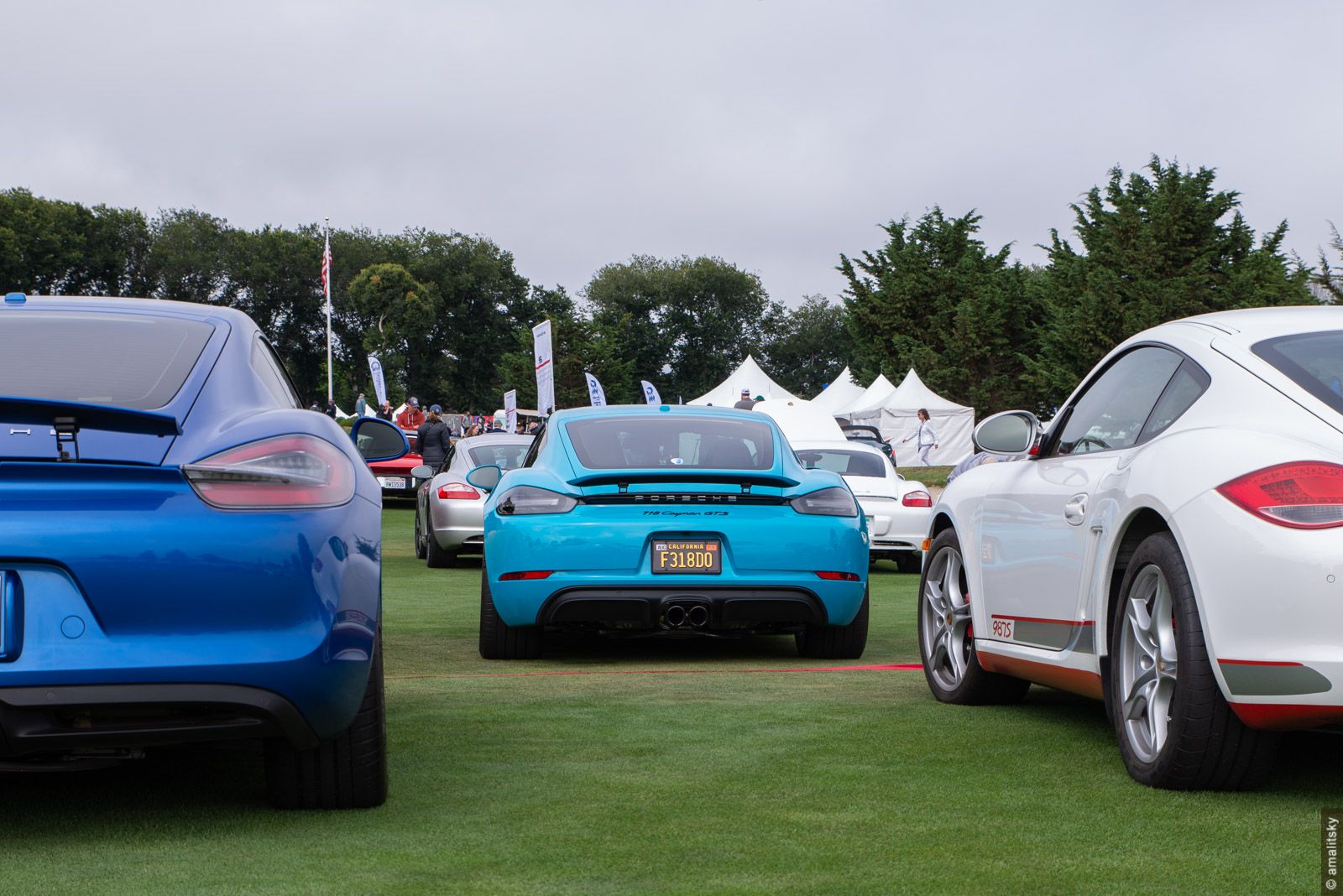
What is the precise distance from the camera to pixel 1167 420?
4621 mm

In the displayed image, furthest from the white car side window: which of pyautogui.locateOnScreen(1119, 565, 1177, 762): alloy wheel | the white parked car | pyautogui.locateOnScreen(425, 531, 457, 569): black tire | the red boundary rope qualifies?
pyautogui.locateOnScreen(425, 531, 457, 569): black tire

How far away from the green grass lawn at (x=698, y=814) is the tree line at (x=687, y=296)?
14.6 feet

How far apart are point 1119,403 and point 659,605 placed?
2789mm

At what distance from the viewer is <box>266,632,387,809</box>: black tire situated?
4.11 metres

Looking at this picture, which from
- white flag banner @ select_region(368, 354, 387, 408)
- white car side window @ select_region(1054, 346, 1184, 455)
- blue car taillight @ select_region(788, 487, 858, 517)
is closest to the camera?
white car side window @ select_region(1054, 346, 1184, 455)

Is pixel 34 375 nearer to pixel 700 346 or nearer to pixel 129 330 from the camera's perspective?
pixel 129 330

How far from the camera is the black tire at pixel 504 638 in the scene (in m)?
7.91

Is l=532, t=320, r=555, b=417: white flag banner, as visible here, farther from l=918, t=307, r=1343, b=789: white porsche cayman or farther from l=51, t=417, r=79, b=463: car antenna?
l=51, t=417, r=79, b=463: car antenna

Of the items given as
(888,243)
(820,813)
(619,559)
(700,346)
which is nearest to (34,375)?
(820,813)

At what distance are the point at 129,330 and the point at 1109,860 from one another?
2843mm

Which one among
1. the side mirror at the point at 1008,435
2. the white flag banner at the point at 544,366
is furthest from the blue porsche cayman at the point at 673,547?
the white flag banner at the point at 544,366

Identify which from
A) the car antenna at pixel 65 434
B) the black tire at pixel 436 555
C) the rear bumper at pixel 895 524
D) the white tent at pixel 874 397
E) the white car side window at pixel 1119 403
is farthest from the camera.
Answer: the white tent at pixel 874 397

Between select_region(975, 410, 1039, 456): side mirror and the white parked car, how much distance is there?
8.69 m

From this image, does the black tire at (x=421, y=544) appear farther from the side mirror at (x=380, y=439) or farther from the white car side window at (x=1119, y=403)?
the white car side window at (x=1119, y=403)
